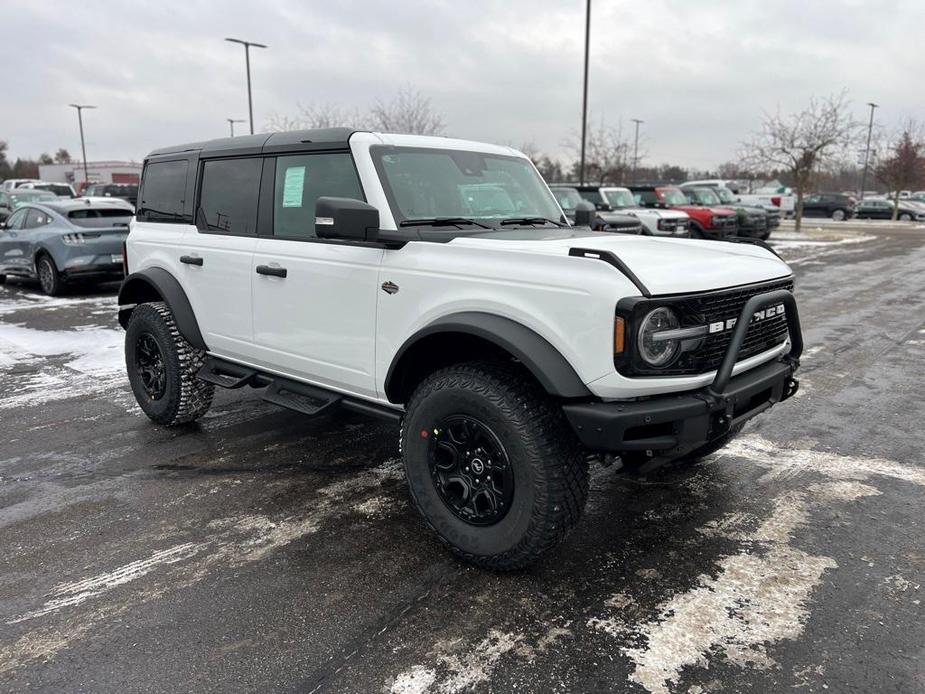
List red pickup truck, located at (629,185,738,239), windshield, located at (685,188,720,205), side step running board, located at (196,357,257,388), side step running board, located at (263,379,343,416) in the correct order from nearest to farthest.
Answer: side step running board, located at (263,379,343,416)
side step running board, located at (196,357,257,388)
red pickup truck, located at (629,185,738,239)
windshield, located at (685,188,720,205)

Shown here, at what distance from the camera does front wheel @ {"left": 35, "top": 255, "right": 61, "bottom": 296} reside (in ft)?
38.0

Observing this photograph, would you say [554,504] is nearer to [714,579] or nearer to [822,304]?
[714,579]

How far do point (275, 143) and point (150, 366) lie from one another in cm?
209

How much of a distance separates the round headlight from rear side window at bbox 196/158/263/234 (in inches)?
104

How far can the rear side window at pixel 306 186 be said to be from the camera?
3850 mm

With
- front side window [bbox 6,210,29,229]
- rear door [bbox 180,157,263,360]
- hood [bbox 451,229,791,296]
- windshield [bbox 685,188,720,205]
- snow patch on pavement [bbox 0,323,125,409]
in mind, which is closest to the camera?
hood [bbox 451,229,791,296]

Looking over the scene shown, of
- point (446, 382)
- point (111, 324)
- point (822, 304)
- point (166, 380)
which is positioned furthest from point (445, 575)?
point (822, 304)

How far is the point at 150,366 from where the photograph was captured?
530cm

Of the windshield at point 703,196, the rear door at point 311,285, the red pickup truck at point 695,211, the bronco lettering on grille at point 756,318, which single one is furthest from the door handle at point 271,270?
the windshield at point 703,196

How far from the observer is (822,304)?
10.7 metres

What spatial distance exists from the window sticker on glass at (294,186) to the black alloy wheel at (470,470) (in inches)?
68.2

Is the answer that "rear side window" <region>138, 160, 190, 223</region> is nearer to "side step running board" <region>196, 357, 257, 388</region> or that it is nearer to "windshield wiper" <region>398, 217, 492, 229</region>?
"side step running board" <region>196, 357, 257, 388</region>

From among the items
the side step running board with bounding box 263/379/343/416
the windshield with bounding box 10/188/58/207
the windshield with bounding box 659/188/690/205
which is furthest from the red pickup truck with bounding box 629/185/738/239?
the windshield with bounding box 10/188/58/207

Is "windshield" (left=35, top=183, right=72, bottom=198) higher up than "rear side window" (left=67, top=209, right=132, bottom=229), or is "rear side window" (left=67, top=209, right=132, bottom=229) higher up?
"windshield" (left=35, top=183, right=72, bottom=198)
